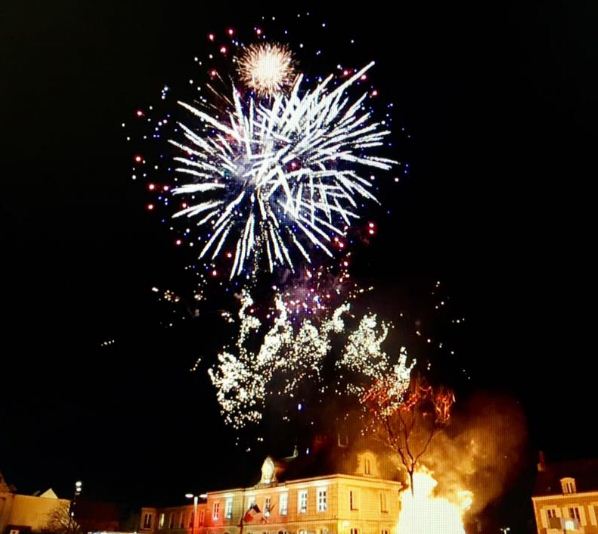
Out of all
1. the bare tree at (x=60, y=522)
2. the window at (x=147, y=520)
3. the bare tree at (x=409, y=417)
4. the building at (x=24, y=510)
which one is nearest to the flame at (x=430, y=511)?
the bare tree at (x=409, y=417)

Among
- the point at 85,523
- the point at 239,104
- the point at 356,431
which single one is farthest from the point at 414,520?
the point at 85,523

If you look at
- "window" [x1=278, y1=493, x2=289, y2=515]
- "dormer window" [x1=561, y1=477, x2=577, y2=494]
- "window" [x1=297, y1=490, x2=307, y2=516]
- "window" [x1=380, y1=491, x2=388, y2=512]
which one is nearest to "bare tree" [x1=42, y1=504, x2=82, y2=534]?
"window" [x1=278, y1=493, x2=289, y2=515]

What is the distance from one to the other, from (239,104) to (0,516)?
53.2 m

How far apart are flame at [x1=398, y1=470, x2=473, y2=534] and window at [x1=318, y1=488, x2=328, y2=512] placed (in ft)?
19.4

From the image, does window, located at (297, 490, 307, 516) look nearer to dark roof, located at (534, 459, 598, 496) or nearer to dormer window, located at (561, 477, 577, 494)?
dark roof, located at (534, 459, 598, 496)

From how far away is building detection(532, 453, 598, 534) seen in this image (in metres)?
39.4

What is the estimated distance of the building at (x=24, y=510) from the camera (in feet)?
186

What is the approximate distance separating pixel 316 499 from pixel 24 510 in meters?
34.2

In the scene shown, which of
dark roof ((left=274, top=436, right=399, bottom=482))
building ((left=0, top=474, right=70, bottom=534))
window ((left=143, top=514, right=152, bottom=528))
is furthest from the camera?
window ((left=143, top=514, right=152, bottom=528))

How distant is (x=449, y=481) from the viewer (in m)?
41.4

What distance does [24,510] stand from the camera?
58.5 metres

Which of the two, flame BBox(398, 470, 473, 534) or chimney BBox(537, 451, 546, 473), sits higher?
chimney BBox(537, 451, 546, 473)

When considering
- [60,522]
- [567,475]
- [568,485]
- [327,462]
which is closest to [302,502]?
[327,462]

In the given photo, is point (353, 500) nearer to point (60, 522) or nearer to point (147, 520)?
point (147, 520)
